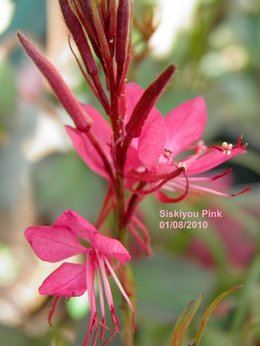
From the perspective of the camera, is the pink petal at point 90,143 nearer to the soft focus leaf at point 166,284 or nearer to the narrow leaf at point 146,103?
the narrow leaf at point 146,103

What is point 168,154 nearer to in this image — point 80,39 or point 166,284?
point 80,39

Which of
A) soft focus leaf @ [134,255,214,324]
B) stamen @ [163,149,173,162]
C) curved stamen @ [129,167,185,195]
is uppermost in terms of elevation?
stamen @ [163,149,173,162]

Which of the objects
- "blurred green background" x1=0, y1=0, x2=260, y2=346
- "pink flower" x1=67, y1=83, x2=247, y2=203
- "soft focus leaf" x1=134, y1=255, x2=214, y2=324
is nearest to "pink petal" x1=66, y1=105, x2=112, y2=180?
"pink flower" x1=67, y1=83, x2=247, y2=203

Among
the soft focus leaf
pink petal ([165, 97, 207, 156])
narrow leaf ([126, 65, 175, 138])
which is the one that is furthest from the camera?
the soft focus leaf

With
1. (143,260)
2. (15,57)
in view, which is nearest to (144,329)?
(143,260)

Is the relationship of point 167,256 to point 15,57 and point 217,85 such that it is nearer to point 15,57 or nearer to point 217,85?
point 217,85

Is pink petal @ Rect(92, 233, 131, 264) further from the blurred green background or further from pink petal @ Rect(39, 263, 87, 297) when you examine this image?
the blurred green background
